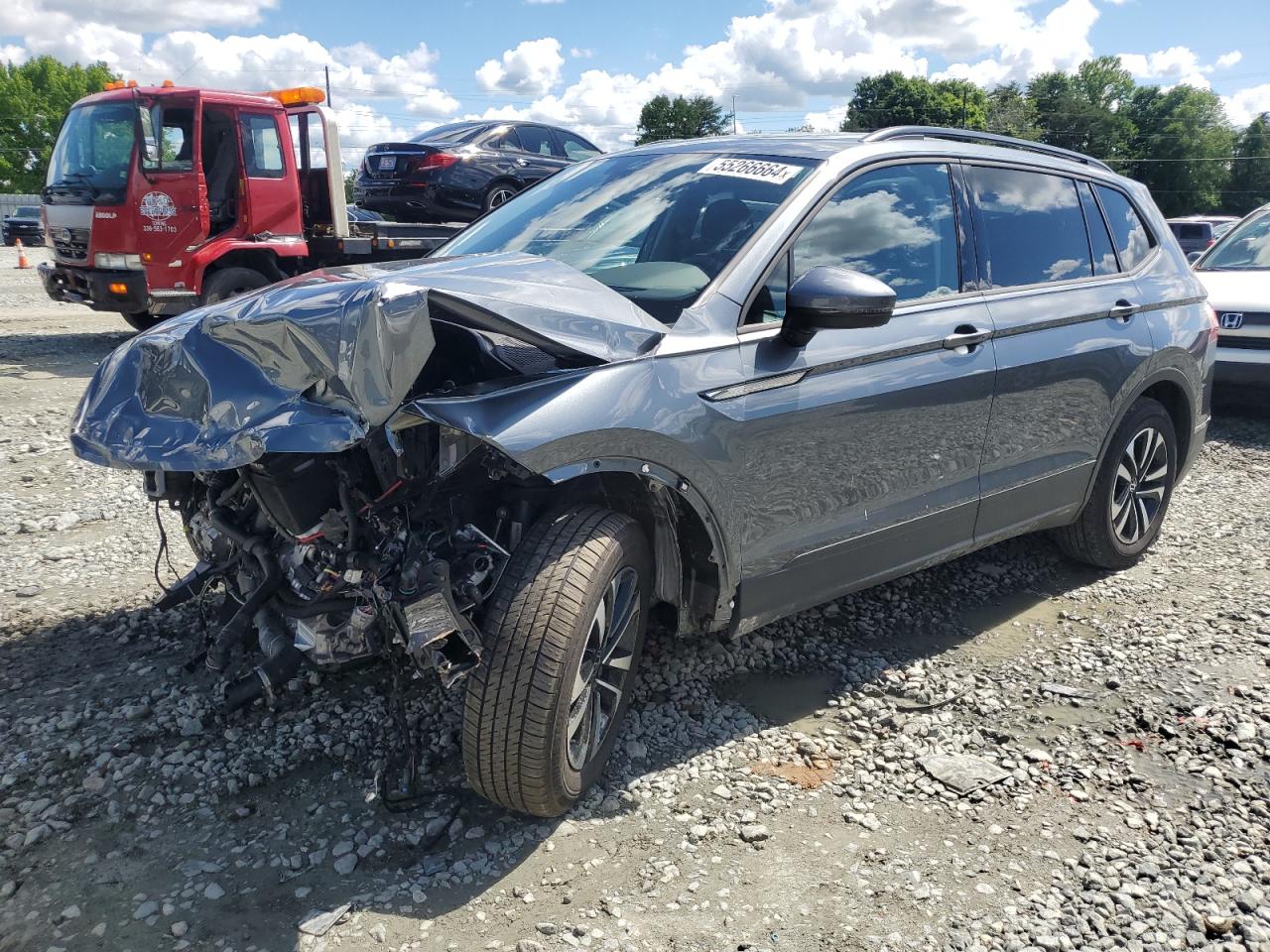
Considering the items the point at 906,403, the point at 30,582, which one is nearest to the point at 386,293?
the point at 906,403

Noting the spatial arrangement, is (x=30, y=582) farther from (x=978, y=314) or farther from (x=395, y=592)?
(x=978, y=314)

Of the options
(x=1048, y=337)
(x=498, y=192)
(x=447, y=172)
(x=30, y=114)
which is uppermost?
(x=30, y=114)

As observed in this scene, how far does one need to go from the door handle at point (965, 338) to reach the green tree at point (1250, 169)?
Answer: 8955 cm

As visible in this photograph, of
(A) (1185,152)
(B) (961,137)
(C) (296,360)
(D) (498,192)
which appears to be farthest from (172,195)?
(A) (1185,152)

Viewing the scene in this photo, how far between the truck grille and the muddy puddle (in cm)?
901

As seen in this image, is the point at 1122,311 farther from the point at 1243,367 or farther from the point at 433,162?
the point at 433,162

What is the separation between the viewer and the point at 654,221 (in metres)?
3.50

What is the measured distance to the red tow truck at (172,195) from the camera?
381 inches

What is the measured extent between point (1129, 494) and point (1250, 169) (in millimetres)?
91482

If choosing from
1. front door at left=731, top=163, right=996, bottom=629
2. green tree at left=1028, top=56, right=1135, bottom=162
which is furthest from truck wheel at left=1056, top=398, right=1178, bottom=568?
green tree at left=1028, top=56, right=1135, bottom=162

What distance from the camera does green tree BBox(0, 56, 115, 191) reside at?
248ft

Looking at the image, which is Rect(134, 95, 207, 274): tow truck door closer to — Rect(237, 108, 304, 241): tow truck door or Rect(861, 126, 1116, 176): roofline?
Rect(237, 108, 304, 241): tow truck door

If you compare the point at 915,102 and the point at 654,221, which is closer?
the point at 654,221

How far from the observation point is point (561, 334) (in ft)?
8.77
